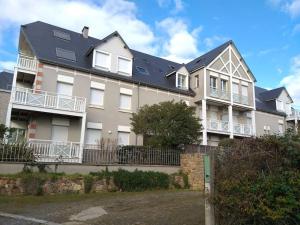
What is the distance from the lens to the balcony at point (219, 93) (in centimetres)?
2761

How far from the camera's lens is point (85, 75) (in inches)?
877

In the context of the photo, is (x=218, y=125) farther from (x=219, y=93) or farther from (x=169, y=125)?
(x=169, y=125)

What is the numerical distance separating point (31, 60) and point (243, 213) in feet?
60.2

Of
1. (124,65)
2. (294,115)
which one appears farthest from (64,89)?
(294,115)

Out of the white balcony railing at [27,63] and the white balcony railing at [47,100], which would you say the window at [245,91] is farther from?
the white balcony railing at [27,63]

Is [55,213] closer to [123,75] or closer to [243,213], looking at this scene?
[243,213]

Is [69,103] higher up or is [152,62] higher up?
[152,62]

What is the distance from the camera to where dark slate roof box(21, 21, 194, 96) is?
21494 millimetres

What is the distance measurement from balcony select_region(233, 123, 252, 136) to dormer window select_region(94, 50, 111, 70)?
43.0 feet

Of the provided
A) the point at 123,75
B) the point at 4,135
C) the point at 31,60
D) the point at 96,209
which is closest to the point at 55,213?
the point at 96,209

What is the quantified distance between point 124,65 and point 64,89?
5.31 m

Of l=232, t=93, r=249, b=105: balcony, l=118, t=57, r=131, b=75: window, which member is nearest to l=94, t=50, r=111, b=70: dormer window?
l=118, t=57, r=131, b=75: window

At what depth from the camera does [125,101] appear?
78.4 ft

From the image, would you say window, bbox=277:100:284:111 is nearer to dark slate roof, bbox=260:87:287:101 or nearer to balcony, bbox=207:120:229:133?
dark slate roof, bbox=260:87:287:101
